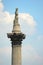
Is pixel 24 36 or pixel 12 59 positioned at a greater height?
pixel 24 36

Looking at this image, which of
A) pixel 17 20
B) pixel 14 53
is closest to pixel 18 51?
pixel 14 53

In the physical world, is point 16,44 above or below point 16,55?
above

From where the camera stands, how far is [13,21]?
91.4 feet

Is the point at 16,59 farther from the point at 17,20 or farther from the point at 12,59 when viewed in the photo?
the point at 17,20

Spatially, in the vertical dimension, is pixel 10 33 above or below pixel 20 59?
above

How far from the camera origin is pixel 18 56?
86.8 feet

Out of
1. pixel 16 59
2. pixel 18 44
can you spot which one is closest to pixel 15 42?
pixel 18 44

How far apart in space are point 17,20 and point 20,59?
17.2ft

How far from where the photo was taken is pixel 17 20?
27594 millimetres

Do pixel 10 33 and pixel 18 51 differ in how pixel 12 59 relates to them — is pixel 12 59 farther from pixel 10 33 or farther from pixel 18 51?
pixel 10 33

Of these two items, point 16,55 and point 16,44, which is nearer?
point 16,55

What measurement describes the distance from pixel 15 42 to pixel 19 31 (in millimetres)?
1643

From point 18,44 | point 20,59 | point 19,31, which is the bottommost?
point 20,59

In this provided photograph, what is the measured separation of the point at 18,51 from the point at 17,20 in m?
4.23
